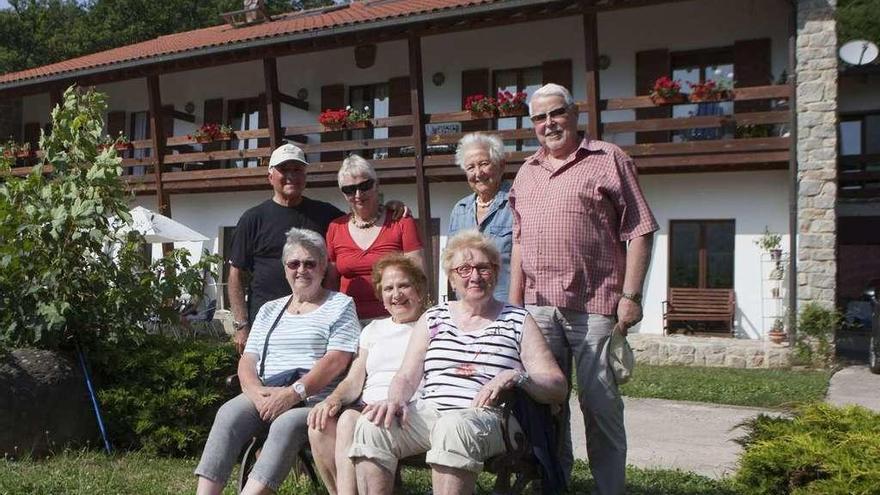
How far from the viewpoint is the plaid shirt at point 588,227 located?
11.5 feet

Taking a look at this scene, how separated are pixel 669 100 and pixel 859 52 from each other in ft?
12.6

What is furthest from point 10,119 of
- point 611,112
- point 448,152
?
point 611,112

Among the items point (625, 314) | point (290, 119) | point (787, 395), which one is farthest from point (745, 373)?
point (290, 119)

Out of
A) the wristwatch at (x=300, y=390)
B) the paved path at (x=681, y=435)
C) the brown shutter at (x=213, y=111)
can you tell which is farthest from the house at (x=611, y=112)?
the wristwatch at (x=300, y=390)

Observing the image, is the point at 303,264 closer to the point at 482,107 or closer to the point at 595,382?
the point at 595,382

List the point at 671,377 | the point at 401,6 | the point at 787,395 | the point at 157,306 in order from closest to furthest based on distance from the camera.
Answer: the point at 157,306 → the point at 787,395 → the point at 671,377 → the point at 401,6

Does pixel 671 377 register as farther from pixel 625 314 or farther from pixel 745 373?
pixel 625 314

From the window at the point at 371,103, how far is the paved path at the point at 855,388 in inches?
326

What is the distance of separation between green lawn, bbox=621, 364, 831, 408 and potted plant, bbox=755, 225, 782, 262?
188 cm

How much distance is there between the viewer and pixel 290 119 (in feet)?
52.5

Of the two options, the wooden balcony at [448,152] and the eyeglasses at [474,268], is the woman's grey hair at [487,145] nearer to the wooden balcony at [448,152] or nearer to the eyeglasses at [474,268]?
the eyeglasses at [474,268]

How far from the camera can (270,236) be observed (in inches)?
175

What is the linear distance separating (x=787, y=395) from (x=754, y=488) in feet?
17.7

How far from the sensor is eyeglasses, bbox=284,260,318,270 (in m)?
3.82
